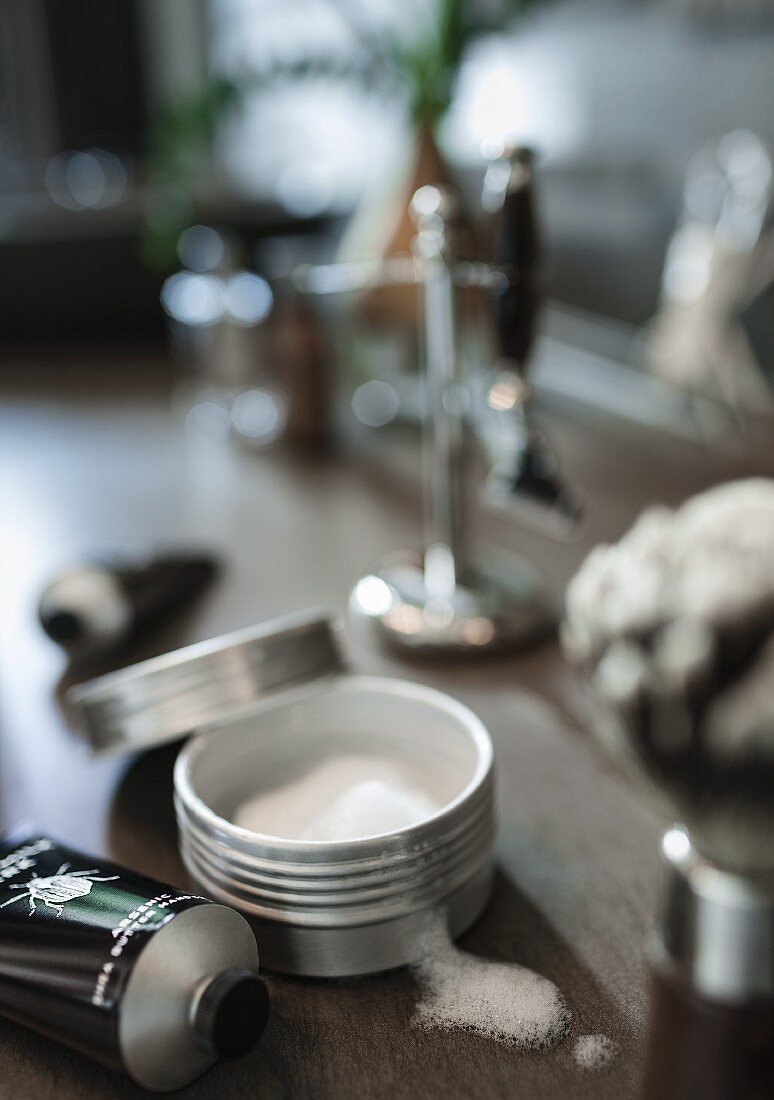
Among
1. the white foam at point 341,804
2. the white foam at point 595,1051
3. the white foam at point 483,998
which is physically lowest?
the white foam at point 483,998

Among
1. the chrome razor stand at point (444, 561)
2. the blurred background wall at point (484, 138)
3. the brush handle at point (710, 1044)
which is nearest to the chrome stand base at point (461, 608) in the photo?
the chrome razor stand at point (444, 561)

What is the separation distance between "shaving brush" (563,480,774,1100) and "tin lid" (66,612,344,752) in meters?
0.23

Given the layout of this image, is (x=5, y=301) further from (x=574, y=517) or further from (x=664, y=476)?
(x=574, y=517)

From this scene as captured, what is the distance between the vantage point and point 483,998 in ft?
1.33

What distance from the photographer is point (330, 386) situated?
3.74ft

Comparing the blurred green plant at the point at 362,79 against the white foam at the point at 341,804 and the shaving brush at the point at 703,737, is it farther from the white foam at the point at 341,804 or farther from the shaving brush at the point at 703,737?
→ the shaving brush at the point at 703,737

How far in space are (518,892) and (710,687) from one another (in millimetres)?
247

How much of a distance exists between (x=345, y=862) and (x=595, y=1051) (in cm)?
11

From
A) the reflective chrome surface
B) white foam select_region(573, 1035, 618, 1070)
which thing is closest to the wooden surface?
white foam select_region(573, 1035, 618, 1070)

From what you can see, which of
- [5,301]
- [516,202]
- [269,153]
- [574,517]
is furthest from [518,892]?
[269,153]

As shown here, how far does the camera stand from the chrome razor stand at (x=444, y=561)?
26.0 inches

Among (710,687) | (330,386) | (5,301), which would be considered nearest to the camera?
(710,687)

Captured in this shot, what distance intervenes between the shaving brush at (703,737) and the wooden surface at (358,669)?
0.09m

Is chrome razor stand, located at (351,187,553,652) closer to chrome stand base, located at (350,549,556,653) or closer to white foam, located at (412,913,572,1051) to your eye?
chrome stand base, located at (350,549,556,653)
